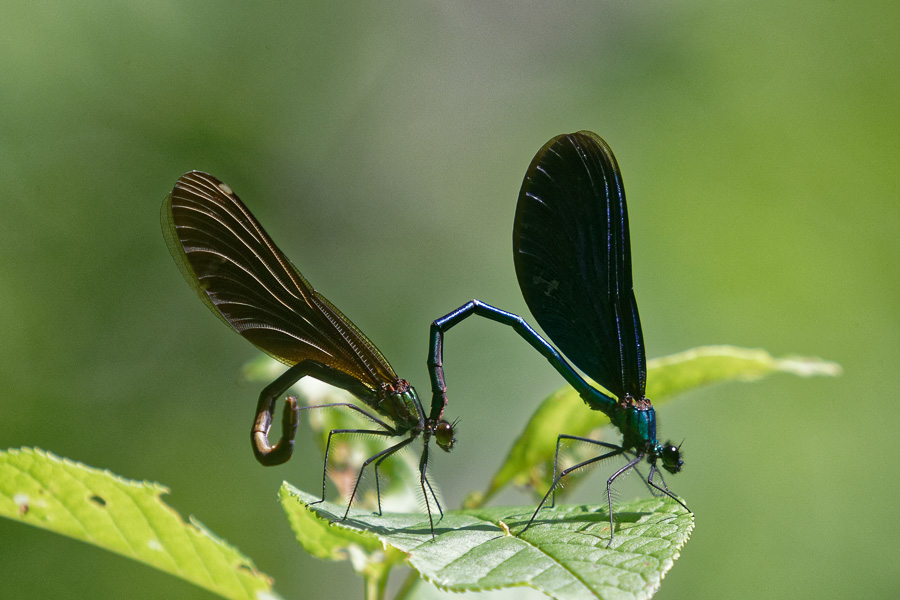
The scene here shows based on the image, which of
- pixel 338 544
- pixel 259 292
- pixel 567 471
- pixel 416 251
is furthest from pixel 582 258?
pixel 416 251

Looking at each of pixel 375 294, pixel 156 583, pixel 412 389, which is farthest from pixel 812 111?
pixel 156 583

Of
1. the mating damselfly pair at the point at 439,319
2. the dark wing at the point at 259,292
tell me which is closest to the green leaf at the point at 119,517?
the mating damselfly pair at the point at 439,319

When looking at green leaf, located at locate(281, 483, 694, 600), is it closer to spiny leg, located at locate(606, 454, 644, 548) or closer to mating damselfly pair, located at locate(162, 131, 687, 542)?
spiny leg, located at locate(606, 454, 644, 548)

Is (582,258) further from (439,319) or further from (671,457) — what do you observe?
(671,457)

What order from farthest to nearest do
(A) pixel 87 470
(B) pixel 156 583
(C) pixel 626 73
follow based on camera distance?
(C) pixel 626 73 < (B) pixel 156 583 < (A) pixel 87 470

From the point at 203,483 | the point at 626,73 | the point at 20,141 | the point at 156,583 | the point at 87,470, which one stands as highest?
the point at 626,73

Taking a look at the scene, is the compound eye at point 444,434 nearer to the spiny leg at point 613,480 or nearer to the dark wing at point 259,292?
the dark wing at point 259,292

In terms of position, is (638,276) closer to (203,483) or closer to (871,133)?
(871,133)
